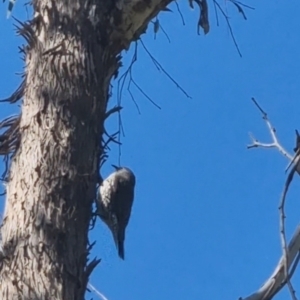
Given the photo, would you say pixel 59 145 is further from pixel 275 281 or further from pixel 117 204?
pixel 117 204

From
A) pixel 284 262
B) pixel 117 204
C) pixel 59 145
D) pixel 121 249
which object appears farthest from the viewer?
pixel 117 204

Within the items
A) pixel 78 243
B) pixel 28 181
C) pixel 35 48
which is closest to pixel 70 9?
pixel 35 48

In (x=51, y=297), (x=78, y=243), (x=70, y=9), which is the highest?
(x=70, y=9)

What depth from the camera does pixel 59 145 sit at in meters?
2.69

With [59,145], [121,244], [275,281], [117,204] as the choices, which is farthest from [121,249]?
[275,281]

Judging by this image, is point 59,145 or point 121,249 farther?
point 121,249

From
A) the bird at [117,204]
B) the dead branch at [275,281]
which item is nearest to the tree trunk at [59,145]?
the dead branch at [275,281]

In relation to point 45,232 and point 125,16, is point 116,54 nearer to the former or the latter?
point 125,16

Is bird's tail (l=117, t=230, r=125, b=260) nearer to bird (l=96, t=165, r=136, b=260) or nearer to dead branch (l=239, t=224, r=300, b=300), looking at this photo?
bird (l=96, t=165, r=136, b=260)

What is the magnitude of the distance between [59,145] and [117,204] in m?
2.04

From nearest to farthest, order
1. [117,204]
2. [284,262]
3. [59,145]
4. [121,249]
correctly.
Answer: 1. [284,262]
2. [59,145]
3. [121,249]
4. [117,204]

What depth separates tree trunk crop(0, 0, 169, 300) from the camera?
98.7 inches

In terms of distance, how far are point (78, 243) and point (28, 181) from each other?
24cm

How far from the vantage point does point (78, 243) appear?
2.57m
